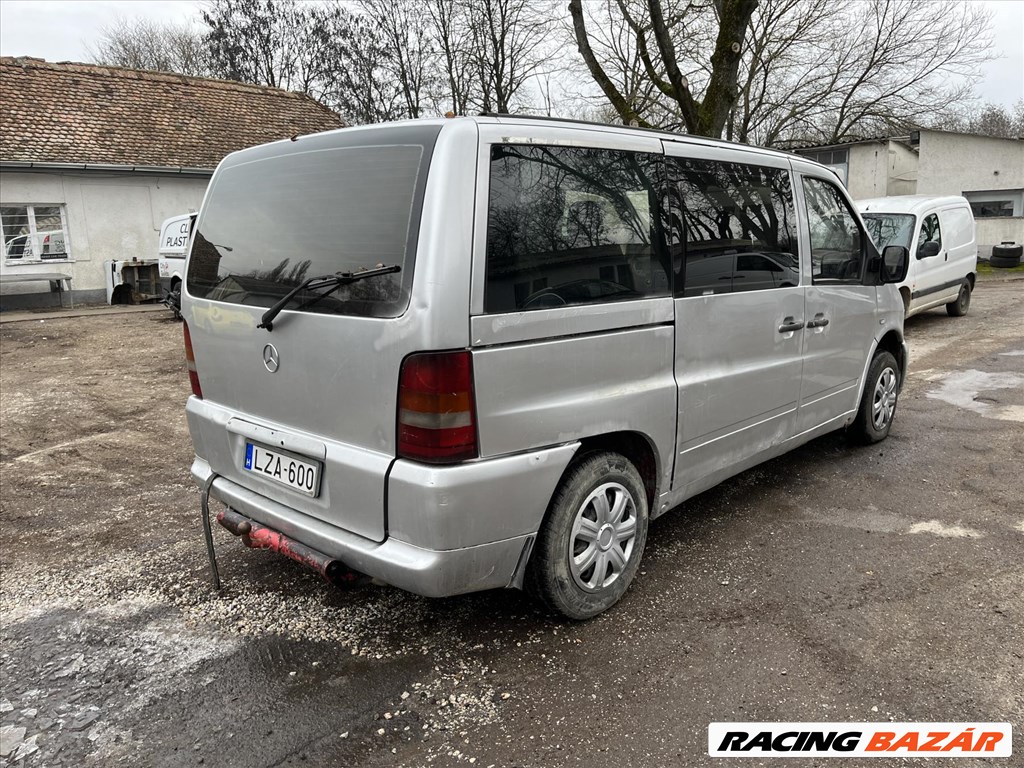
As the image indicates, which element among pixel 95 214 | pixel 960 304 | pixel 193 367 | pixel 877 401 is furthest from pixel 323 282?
pixel 95 214

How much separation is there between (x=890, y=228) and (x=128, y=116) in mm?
17496

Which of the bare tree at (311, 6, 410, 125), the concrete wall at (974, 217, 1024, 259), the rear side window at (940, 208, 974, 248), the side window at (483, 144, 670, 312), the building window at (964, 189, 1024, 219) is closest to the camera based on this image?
the side window at (483, 144, 670, 312)

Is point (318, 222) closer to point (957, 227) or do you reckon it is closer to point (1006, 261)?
point (957, 227)

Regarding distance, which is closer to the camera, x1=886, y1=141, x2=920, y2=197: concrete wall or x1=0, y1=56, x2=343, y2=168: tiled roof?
x1=0, y1=56, x2=343, y2=168: tiled roof

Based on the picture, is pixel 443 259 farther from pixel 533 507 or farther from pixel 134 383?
pixel 134 383

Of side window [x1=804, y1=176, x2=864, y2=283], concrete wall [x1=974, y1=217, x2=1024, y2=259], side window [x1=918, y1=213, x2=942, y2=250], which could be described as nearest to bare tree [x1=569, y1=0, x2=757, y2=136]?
side window [x1=918, y1=213, x2=942, y2=250]

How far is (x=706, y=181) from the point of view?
3477 millimetres

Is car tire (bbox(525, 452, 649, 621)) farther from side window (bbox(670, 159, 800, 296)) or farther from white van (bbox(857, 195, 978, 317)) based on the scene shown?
white van (bbox(857, 195, 978, 317))

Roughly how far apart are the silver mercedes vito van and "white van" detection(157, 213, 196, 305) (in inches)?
453

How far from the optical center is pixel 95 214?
17.1 meters

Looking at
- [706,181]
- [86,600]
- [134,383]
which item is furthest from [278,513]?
[134,383]

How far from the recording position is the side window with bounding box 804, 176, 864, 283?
4.25m

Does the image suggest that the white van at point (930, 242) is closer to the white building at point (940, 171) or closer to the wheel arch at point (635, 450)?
the wheel arch at point (635, 450)

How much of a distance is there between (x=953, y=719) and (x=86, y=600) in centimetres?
361
